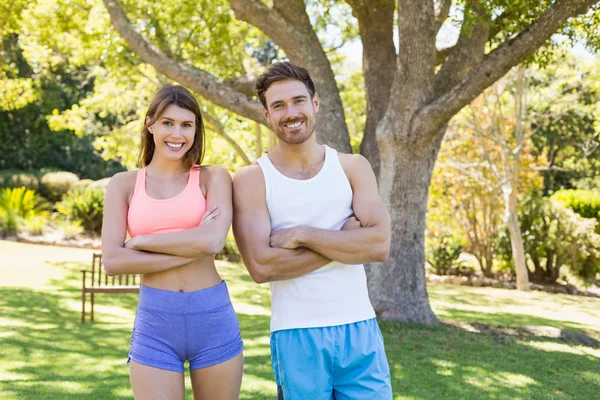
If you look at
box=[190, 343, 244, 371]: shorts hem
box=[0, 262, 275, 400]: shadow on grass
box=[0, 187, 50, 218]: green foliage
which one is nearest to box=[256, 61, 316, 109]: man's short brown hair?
box=[190, 343, 244, 371]: shorts hem

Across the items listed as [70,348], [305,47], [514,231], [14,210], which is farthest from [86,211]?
[305,47]

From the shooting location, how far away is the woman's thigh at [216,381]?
2.73m

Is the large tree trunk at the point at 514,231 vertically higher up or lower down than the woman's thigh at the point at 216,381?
higher up

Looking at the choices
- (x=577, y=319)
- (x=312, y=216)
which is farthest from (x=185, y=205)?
Answer: (x=577, y=319)

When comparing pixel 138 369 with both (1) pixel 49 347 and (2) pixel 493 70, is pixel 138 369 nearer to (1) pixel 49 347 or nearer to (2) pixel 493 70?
(1) pixel 49 347

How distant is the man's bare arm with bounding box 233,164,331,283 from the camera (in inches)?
104

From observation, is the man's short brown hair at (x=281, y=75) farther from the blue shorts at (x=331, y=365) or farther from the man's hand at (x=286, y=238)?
the blue shorts at (x=331, y=365)

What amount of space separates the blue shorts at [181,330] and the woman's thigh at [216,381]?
0.02m

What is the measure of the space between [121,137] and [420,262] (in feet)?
35.6

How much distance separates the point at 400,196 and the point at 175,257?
17.7ft

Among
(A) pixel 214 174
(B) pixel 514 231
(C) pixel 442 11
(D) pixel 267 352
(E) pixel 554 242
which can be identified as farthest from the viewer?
(E) pixel 554 242

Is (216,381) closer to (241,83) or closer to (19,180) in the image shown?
(241,83)

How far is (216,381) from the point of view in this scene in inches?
107

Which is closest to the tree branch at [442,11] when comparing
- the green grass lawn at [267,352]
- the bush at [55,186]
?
the green grass lawn at [267,352]
